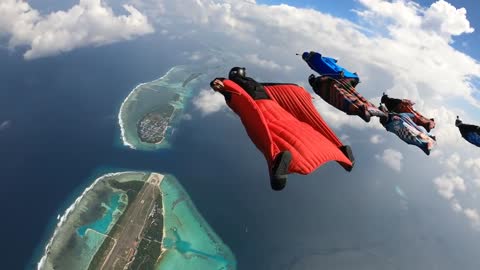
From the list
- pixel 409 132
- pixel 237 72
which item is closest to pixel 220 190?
pixel 409 132

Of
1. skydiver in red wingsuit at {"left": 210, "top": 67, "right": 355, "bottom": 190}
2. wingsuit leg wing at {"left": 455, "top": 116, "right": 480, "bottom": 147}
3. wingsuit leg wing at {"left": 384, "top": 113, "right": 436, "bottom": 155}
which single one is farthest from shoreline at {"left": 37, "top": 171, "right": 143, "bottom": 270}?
wingsuit leg wing at {"left": 455, "top": 116, "right": 480, "bottom": 147}

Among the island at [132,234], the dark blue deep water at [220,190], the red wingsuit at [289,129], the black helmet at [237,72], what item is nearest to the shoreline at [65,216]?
the island at [132,234]

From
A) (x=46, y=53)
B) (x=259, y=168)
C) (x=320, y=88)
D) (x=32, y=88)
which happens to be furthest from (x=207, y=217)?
(x=46, y=53)

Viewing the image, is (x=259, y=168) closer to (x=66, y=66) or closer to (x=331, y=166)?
(x=331, y=166)

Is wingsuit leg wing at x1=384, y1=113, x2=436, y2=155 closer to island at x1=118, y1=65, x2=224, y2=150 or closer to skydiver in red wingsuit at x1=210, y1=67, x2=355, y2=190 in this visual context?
skydiver in red wingsuit at x1=210, y1=67, x2=355, y2=190

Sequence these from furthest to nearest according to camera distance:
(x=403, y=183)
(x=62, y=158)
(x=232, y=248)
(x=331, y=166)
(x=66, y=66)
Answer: (x=66, y=66)
(x=403, y=183)
(x=331, y=166)
(x=62, y=158)
(x=232, y=248)

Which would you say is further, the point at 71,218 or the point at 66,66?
the point at 66,66

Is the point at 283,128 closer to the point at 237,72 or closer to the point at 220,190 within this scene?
the point at 237,72
